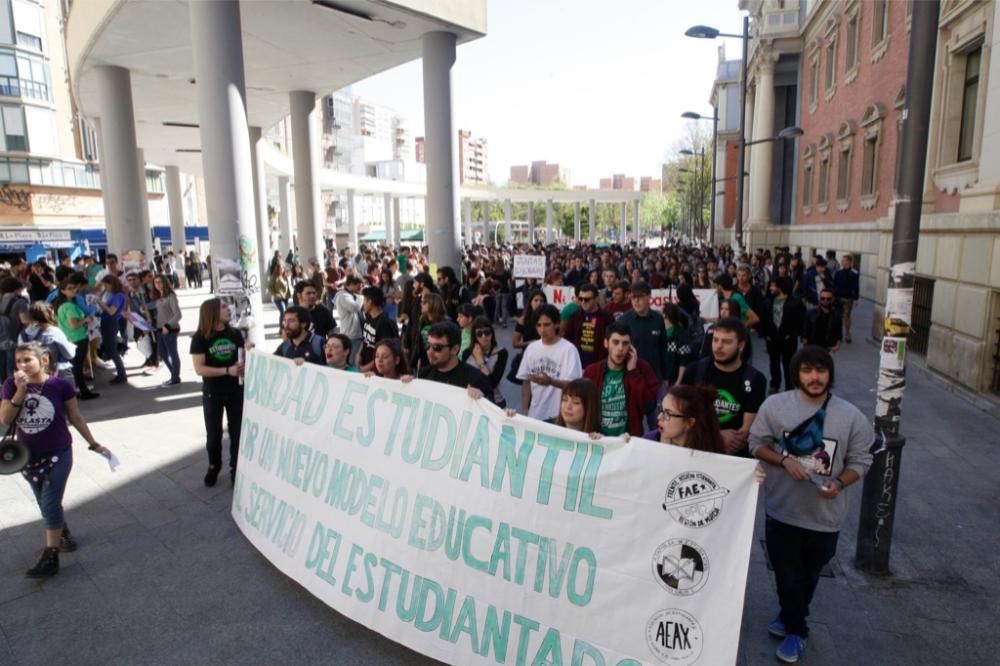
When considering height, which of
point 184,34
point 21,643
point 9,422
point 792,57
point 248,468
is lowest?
point 21,643

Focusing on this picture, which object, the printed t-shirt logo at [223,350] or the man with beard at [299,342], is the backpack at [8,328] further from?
the man with beard at [299,342]

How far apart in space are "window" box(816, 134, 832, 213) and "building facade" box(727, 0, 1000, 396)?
0.10 meters

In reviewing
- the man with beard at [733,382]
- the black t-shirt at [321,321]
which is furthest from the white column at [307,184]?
the man with beard at [733,382]

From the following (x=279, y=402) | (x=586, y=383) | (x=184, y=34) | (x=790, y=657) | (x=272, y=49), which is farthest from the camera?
(x=272, y=49)

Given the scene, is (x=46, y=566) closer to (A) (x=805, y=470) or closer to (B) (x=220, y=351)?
(B) (x=220, y=351)

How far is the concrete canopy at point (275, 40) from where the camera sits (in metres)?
11.4

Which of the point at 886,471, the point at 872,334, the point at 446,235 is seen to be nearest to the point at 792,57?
the point at 872,334

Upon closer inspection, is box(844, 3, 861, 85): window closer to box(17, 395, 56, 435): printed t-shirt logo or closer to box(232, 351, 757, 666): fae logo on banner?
box(232, 351, 757, 666): fae logo on banner

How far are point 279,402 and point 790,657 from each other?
3.90m

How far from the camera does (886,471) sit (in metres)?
4.73

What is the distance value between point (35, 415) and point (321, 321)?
11.3 feet

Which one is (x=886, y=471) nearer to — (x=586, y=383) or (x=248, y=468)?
(x=586, y=383)

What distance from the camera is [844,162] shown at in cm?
2439

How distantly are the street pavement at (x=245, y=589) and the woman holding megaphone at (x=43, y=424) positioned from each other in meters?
0.32
